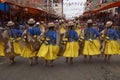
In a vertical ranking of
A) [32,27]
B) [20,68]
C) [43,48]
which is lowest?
[20,68]

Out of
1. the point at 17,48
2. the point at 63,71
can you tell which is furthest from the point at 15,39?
the point at 63,71

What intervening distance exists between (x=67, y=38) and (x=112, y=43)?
6.21 feet

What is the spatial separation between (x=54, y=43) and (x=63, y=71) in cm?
139

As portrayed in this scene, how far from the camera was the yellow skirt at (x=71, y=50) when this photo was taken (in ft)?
40.3

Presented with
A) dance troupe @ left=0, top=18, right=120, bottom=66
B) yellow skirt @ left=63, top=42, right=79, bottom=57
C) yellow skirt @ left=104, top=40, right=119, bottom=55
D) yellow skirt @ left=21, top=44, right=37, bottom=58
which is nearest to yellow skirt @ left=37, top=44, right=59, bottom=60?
dance troupe @ left=0, top=18, right=120, bottom=66

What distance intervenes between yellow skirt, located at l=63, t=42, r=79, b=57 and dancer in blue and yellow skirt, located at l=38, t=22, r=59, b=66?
0.56 metres

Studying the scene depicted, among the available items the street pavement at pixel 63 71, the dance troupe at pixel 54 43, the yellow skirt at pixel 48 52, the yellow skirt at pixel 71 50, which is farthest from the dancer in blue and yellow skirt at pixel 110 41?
the yellow skirt at pixel 48 52

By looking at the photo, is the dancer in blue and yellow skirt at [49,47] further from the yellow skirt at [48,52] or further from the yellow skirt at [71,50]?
the yellow skirt at [71,50]

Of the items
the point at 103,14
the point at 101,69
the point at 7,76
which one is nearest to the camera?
the point at 7,76

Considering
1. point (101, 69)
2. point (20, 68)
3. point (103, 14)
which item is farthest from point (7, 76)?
point (103, 14)

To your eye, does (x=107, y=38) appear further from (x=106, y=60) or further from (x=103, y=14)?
(x=103, y=14)

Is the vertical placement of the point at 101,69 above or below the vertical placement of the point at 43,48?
below

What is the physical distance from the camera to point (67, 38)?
12.5 meters

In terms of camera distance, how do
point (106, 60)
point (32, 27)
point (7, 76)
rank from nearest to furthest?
point (7, 76) → point (32, 27) → point (106, 60)
